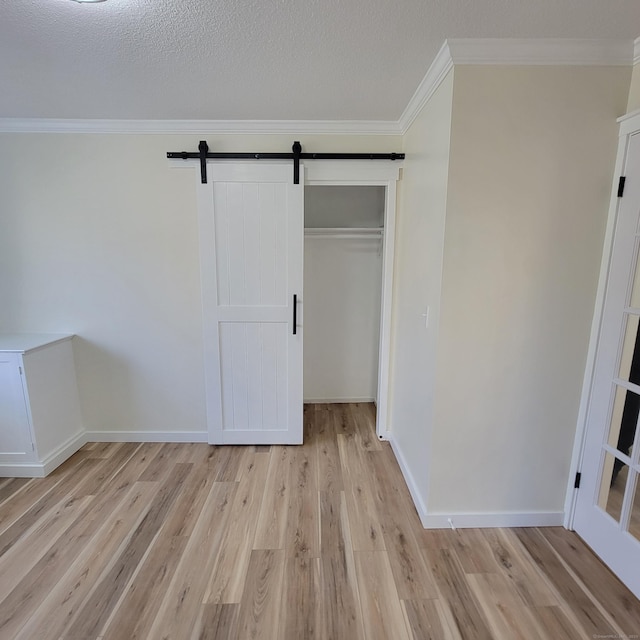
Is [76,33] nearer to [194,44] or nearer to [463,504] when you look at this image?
[194,44]

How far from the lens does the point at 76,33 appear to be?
4.71ft

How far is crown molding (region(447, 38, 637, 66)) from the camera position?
57.6 inches

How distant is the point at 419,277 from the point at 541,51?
3.76 feet

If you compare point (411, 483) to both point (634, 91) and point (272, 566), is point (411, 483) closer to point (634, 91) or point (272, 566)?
point (272, 566)

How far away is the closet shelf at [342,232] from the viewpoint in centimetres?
309

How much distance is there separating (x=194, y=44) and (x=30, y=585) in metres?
2.55

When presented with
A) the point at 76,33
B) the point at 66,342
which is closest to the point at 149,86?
the point at 76,33

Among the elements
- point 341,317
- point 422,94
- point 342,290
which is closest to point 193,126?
point 422,94

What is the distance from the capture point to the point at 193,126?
7.70 ft

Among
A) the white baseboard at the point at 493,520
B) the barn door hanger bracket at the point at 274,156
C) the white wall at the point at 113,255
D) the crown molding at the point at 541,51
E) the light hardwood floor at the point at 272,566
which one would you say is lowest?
the light hardwood floor at the point at 272,566

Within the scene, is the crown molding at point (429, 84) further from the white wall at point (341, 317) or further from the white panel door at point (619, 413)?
the white wall at point (341, 317)

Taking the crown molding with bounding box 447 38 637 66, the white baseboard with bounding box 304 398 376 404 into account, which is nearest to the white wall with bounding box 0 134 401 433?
the crown molding with bounding box 447 38 637 66

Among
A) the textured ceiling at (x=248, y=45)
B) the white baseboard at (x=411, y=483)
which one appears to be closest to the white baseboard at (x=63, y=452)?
the textured ceiling at (x=248, y=45)

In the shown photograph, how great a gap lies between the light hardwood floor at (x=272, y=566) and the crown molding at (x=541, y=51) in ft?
7.68
